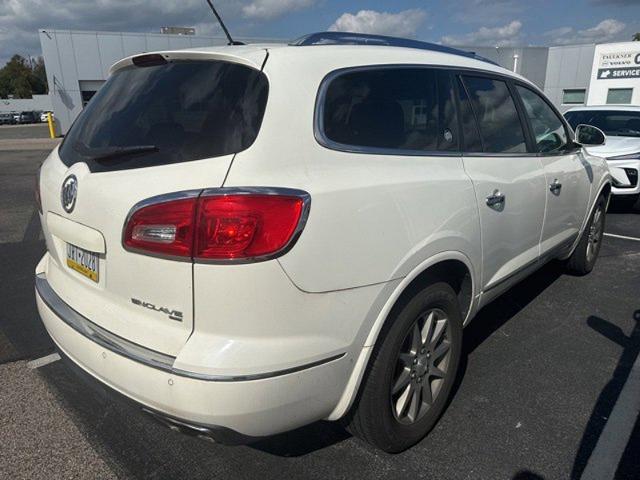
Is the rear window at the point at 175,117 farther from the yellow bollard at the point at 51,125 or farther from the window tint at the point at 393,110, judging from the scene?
the yellow bollard at the point at 51,125

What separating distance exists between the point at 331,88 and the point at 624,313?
3381 mm

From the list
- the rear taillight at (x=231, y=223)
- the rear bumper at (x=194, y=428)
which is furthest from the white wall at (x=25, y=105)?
the rear taillight at (x=231, y=223)

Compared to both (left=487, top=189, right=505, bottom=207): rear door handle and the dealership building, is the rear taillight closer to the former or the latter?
(left=487, top=189, right=505, bottom=207): rear door handle

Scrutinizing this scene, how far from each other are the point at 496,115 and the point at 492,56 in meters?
35.2

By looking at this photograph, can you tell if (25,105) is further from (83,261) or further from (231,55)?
(231,55)

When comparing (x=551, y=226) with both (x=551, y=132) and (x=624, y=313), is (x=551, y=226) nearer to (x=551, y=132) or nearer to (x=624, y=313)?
(x=551, y=132)

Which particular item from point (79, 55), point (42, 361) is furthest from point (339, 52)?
point (79, 55)

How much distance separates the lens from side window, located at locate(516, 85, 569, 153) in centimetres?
346

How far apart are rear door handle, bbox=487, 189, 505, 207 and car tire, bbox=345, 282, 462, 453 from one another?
541 millimetres

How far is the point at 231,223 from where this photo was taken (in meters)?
1.66

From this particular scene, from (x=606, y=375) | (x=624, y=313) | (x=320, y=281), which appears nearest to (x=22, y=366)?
(x=320, y=281)

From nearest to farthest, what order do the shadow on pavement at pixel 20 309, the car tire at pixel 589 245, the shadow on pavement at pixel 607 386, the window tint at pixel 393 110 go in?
the window tint at pixel 393 110 → the shadow on pavement at pixel 607 386 → the shadow on pavement at pixel 20 309 → the car tire at pixel 589 245

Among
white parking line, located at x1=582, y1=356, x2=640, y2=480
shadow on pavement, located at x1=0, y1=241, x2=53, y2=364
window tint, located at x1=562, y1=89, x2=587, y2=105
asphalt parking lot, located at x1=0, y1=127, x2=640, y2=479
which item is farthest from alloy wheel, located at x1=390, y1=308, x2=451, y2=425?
window tint, located at x1=562, y1=89, x2=587, y2=105

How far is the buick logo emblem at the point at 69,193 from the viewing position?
A: 6.86 ft
